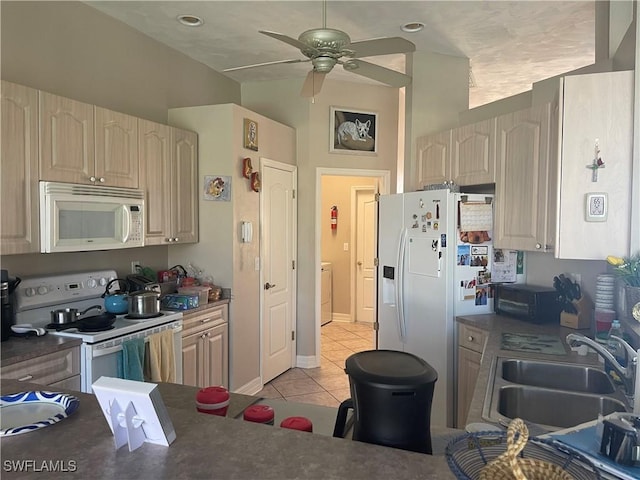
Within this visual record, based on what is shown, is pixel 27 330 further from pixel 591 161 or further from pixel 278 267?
pixel 591 161

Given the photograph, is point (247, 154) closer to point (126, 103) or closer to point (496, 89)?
point (126, 103)

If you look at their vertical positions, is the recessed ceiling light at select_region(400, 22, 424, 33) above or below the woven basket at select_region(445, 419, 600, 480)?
above

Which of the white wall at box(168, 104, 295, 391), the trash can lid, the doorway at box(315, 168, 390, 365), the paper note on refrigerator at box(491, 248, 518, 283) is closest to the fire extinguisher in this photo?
the doorway at box(315, 168, 390, 365)

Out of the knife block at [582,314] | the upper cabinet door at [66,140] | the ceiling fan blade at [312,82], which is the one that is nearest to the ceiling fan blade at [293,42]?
the ceiling fan blade at [312,82]

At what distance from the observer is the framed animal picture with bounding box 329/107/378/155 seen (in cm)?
497

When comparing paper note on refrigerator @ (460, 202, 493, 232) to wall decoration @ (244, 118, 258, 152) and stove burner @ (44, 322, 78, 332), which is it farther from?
stove burner @ (44, 322, 78, 332)

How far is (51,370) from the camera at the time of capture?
239cm

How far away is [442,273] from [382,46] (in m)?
1.58

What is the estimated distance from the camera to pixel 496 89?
5305 millimetres

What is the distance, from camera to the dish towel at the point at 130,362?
8.98 feet

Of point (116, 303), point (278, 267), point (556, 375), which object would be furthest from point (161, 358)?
point (556, 375)

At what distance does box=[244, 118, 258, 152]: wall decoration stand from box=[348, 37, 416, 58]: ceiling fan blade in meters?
1.68

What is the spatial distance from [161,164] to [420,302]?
2.24 m

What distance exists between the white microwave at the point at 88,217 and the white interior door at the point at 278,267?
4.56 feet
